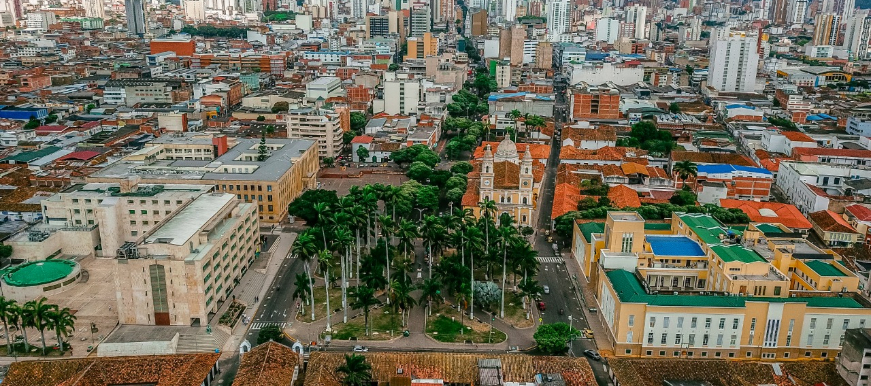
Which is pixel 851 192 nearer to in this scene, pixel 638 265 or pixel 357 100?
pixel 638 265

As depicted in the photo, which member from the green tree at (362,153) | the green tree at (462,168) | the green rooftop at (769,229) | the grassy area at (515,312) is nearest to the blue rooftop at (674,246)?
the green rooftop at (769,229)

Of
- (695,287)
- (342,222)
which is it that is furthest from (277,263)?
(695,287)

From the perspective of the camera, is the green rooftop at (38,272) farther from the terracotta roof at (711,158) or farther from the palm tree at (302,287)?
the terracotta roof at (711,158)

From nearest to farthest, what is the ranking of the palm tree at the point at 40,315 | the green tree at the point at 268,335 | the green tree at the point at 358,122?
the palm tree at the point at 40,315, the green tree at the point at 268,335, the green tree at the point at 358,122

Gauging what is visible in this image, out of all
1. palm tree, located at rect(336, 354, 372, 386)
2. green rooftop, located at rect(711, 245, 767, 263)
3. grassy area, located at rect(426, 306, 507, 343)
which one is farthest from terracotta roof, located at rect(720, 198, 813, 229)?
palm tree, located at rect(336, 354, 372, 386)

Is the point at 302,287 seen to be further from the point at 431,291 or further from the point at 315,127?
the point at 315,127

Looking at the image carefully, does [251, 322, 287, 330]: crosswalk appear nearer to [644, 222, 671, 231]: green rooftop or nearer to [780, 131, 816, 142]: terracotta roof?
[644, 222, 671, 231]: green rooftop
